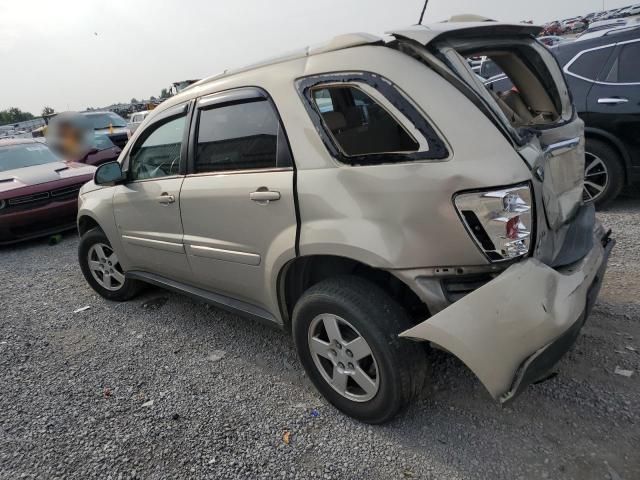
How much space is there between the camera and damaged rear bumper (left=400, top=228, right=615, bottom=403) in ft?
6.05

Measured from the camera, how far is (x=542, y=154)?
7.04ft

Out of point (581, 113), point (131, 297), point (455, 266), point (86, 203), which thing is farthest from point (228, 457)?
point (581, 113)

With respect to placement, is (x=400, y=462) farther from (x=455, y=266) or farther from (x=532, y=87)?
(x=532, y=87)

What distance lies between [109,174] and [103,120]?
9.97 meters

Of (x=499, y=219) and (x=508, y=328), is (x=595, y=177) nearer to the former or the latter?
(x=499, y=219)

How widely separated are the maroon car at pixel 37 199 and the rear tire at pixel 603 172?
6.62m

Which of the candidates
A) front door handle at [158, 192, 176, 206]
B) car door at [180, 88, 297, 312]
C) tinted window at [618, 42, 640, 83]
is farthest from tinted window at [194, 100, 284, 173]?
tinted window at [618, 42, 640, 83]

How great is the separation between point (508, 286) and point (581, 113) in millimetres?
3984

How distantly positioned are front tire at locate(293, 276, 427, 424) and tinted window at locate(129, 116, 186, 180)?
1536 mm

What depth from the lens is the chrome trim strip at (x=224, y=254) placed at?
2702 millimetres

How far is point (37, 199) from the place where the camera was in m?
6.55

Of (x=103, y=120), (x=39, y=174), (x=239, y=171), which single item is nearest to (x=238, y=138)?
(x=239, y=171)

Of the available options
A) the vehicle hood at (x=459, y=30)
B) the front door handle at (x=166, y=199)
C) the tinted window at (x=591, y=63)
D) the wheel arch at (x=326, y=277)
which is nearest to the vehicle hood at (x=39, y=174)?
the front door handle at (x=166, y=199)

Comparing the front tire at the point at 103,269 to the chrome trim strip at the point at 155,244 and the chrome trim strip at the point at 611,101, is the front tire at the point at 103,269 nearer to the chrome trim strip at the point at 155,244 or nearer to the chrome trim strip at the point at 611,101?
the chrome trim strip at the point at 155,244
